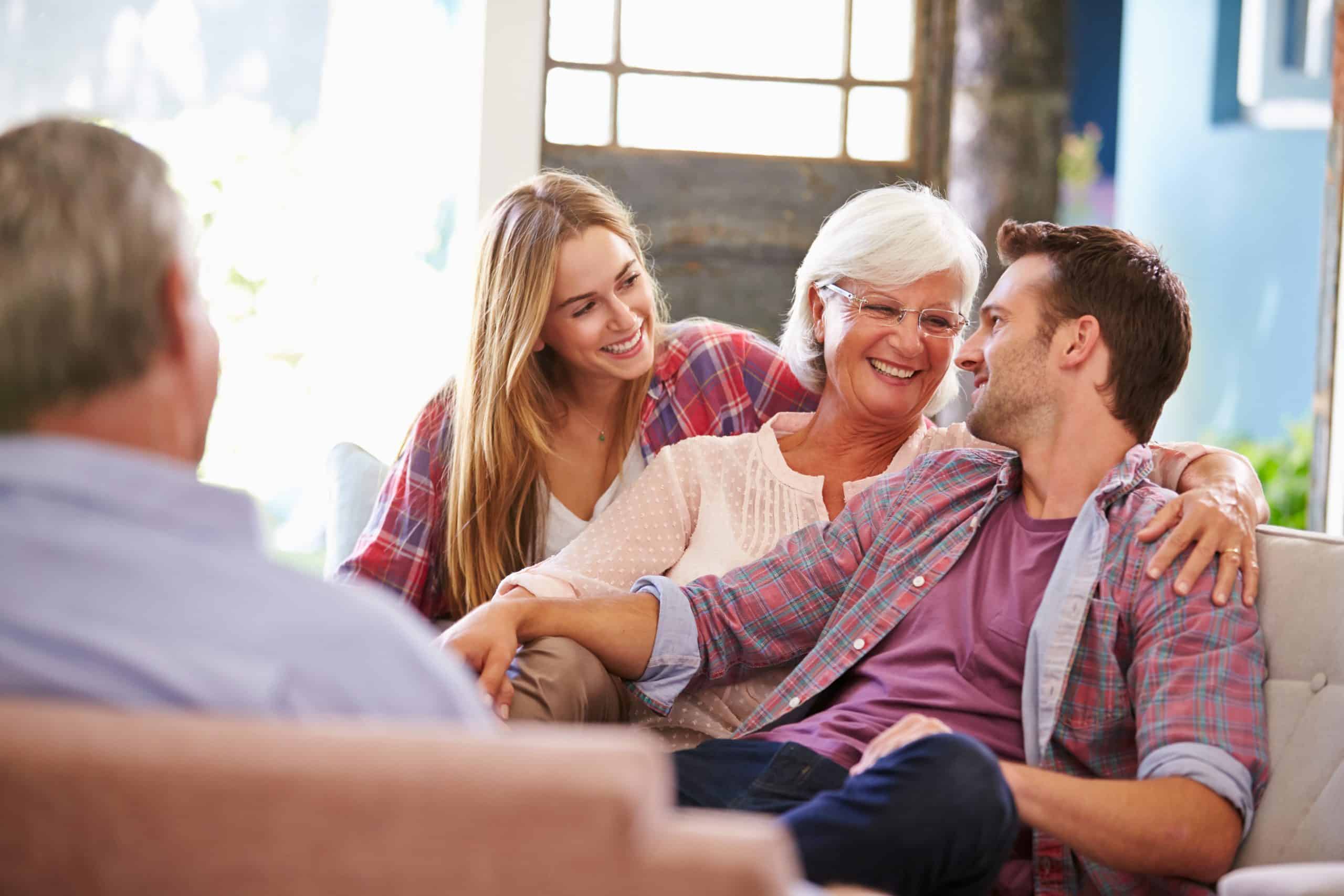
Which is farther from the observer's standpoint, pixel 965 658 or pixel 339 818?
pixel 965 658

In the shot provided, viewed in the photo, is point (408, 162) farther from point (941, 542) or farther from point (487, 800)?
point (487, 800)

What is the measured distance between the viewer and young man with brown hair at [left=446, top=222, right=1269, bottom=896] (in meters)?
1.45

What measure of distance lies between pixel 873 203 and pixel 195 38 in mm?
3238

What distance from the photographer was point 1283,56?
19.4 ft

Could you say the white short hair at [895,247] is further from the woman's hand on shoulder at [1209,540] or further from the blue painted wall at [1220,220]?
the blue painted wall at [1220,220]

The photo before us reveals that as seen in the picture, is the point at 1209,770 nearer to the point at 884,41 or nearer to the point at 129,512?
the point at 129,512

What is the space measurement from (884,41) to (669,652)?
261cm

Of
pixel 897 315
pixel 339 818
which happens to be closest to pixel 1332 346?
pixel 897 315

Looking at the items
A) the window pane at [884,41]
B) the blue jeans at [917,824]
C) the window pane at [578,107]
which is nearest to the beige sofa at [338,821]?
the blue jeans at [917,824]

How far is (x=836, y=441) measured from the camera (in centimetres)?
240

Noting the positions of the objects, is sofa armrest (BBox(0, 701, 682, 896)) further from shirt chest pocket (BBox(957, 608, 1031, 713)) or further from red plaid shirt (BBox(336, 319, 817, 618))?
red plaid shirt (BBox(336, 319, 817, 618))

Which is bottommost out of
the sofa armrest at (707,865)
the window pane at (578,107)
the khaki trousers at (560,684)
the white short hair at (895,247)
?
the khaki trousers at (560,684)

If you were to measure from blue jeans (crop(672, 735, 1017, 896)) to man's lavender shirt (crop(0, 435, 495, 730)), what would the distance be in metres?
0.63

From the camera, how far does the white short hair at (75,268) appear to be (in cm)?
89
